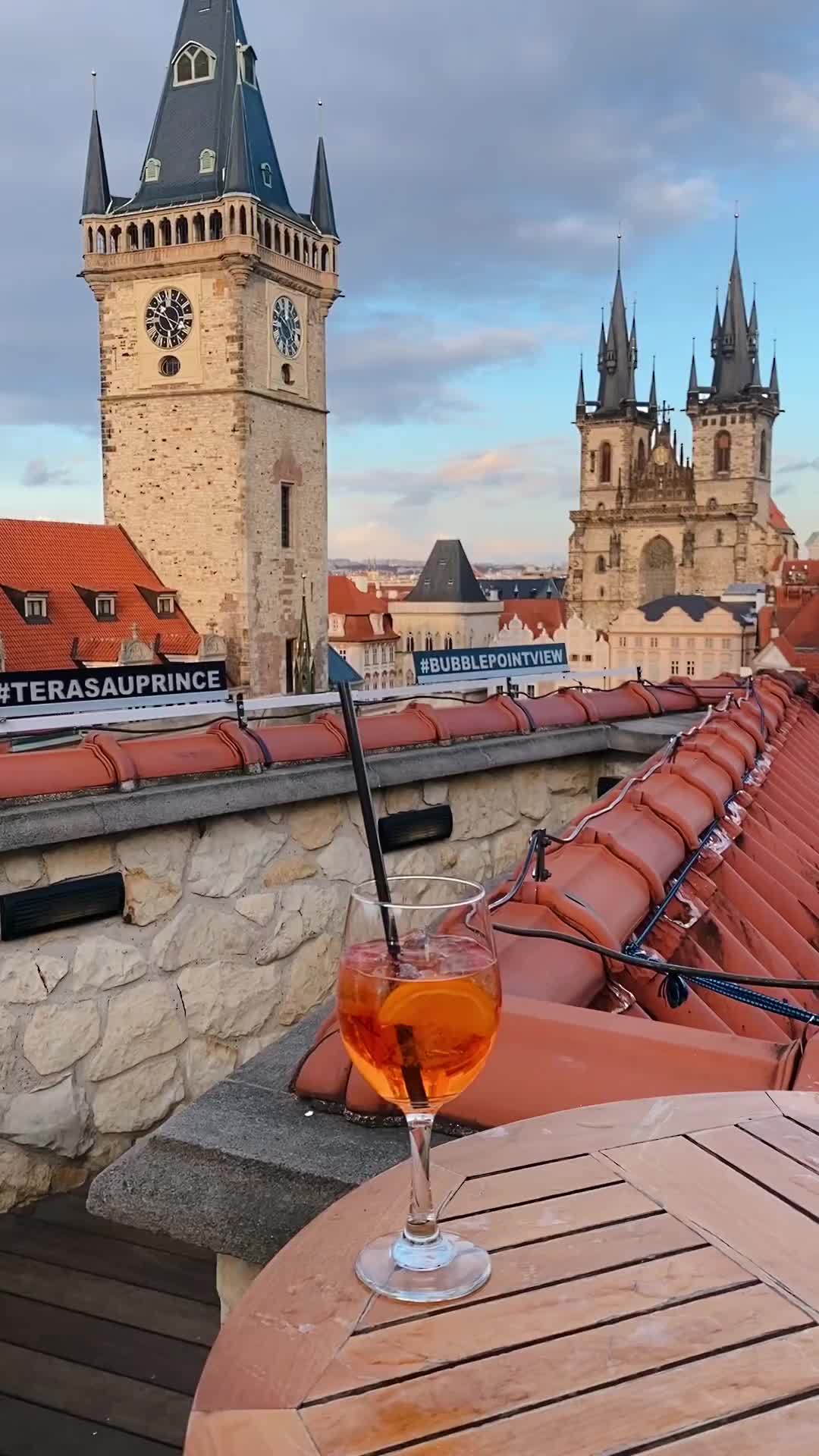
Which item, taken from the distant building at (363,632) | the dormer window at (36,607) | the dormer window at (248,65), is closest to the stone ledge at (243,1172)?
the dormer window at (36,607)

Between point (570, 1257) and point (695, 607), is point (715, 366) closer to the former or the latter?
point (695, 607)

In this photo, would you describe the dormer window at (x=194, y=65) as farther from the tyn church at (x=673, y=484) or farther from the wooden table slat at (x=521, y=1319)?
the tyn church at (x=673, y=484)

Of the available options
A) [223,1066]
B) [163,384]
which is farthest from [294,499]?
[223,1066]

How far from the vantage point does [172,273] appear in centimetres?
3247

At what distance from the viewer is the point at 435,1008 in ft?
3.07

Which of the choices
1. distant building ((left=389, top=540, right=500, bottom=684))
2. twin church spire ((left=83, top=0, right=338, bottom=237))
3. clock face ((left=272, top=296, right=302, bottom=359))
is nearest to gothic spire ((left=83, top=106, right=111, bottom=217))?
twin church spire ((left=83, top=0, right=338, bottom=237))

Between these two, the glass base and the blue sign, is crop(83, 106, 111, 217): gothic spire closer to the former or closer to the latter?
the blue sign

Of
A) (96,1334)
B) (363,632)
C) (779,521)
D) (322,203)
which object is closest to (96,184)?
(322,203)

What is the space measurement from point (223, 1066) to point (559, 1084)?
233 centimetres

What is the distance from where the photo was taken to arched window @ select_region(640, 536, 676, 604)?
3017 inches

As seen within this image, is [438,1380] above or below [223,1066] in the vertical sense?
above

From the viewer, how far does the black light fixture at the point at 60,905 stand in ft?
9.45

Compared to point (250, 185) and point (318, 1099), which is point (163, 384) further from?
point (318, 1099)

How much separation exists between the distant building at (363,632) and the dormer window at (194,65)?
2817 cm
